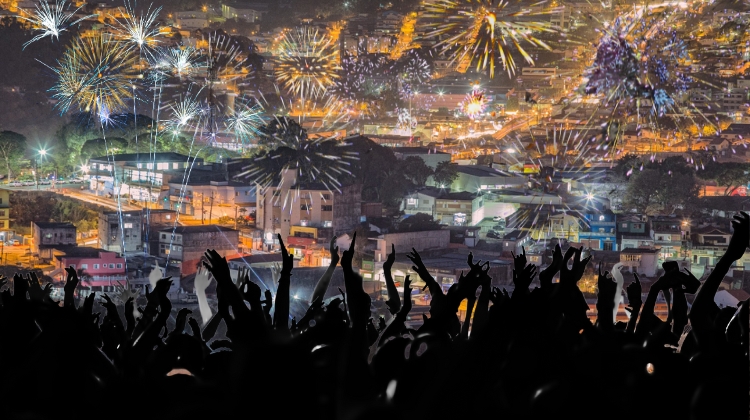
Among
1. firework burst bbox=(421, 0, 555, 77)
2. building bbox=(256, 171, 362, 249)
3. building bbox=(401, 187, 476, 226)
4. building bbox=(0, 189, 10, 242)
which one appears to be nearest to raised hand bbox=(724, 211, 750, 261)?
building bbox=(256, 171, 362, 249)

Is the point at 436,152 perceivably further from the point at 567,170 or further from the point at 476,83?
the point at 476,83

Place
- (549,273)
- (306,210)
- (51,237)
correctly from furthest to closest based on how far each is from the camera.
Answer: (306,210) < (51,237) < (549,273)

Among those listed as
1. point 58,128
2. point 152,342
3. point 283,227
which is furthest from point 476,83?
point 152,342

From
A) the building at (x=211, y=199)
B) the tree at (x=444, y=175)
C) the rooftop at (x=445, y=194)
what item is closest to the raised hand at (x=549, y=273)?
the building at (x=211, y=199)

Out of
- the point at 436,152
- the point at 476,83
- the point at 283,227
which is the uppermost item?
the point at 476,83

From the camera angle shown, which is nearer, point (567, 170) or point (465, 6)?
point (567, 170)

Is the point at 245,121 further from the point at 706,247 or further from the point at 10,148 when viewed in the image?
the point at 706,247

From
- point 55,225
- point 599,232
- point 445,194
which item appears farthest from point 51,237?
point 599,232
